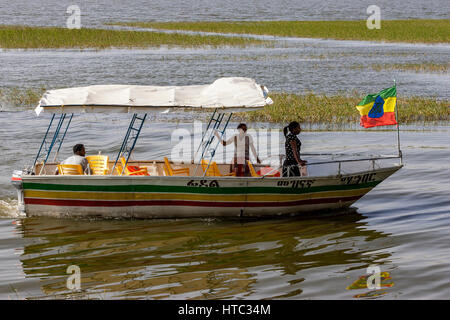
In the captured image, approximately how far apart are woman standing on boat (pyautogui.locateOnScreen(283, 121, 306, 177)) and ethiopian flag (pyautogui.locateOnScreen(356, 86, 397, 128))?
1426mm

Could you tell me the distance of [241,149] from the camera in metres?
14.5

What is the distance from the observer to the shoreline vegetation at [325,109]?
1008 inches

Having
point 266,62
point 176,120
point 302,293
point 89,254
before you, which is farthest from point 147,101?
point 266,62

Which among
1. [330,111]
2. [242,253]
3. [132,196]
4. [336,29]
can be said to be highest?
[336,29]

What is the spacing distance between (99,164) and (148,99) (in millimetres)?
2254

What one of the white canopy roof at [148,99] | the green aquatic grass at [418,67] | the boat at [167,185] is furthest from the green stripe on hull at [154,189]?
the green aquatic grass at [418,67]

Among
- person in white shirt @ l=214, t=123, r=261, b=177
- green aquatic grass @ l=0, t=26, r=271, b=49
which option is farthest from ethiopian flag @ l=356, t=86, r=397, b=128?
green aquatic grass @ l=0, t=26, r=271, b=49

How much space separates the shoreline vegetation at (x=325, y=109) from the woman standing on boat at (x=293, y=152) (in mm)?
11067

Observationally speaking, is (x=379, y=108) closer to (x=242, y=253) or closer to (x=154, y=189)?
(x=242, y=253)

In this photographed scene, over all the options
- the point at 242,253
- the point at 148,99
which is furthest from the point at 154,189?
the point at 242,253

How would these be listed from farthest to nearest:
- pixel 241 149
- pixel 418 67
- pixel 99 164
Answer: pixel 418 67
pixel 99 164
pixel 241 149

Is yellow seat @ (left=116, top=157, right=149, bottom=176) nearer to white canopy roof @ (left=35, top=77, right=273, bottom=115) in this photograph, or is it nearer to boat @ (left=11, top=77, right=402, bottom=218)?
boat @ (left=11, top=77, right=402, bottom=218)

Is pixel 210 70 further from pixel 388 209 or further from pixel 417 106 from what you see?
pixel 388 209

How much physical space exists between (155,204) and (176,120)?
12.4m
